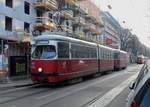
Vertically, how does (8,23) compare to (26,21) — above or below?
below

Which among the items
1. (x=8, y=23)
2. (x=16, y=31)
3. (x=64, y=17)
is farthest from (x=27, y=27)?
(x=64, y=17)

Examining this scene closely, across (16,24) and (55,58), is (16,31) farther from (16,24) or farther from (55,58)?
(55,58)

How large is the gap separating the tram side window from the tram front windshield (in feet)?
1.45

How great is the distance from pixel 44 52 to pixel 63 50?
1.26 meters

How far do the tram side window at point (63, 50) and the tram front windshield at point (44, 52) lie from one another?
442 mm

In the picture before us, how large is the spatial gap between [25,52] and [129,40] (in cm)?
9096

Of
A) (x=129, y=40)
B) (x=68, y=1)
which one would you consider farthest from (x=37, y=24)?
(x=129, y=40)

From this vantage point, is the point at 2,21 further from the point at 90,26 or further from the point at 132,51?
the point at 132,51

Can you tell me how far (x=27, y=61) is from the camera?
4072 cm

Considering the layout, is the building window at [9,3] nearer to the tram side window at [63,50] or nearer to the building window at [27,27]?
the building window at [27,27]

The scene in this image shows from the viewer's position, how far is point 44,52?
24.4m

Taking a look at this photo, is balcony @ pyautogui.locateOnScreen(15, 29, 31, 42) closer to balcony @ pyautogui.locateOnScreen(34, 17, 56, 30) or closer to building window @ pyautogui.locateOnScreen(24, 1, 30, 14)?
building window @ pyautogui.locateOnScreen(24, 1, 30, 14)

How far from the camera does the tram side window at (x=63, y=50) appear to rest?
965 inches

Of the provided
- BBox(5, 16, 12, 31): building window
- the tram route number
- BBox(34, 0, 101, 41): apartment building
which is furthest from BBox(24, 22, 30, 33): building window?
the tram route number
